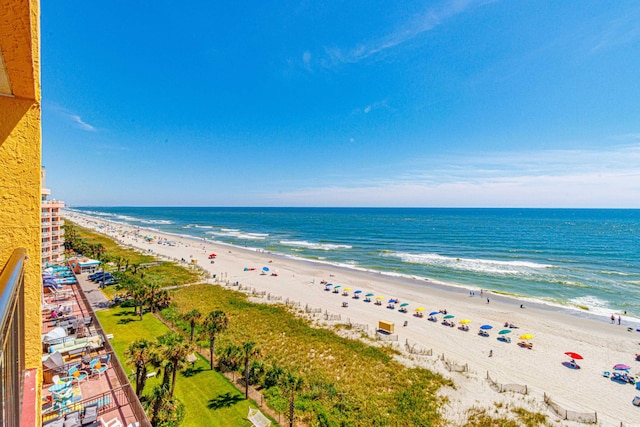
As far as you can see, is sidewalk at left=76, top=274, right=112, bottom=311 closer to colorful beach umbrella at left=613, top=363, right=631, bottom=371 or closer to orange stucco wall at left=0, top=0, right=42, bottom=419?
orange stucco wall at left=0, top=0, right=42, bottom=419

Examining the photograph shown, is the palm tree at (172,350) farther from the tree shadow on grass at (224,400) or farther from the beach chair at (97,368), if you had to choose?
the beach chair at (97,368)

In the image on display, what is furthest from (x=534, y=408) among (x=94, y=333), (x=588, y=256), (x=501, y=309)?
(x=588, y=256)

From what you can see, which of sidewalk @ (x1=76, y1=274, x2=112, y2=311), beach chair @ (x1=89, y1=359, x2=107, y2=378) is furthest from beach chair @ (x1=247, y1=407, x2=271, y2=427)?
sidewalk @ (x1=76, y1=274, x2=112, y2=311)

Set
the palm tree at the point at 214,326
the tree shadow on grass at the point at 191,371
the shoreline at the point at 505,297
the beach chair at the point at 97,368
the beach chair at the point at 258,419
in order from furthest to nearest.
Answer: the shoreline at the point at 505,297 < the palm tree at the point at 214,326 < the tree shadow on grass at the point at 191,371 < the beach chair at the point at 97,368 < the beach chair at the point at 258,419

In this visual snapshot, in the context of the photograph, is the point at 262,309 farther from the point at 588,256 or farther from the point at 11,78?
the point at 588,256

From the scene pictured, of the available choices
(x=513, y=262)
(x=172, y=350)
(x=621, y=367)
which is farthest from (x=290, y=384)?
(x=513, y=262)

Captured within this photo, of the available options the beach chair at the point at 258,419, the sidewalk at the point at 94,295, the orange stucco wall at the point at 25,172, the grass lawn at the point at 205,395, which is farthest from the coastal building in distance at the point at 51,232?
the orange stucco wall at the point at 25,172

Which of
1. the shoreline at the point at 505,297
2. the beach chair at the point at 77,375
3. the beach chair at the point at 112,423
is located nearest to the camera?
the beach chair at the point at 112,423
